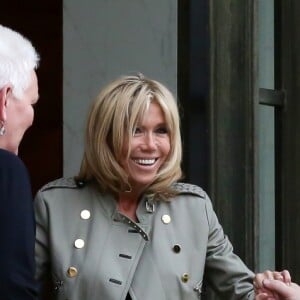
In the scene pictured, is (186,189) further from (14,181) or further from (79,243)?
(14,181)

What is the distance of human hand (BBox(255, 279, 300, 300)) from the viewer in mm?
2875

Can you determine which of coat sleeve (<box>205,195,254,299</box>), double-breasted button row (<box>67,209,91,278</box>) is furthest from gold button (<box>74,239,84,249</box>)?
coat sleeve (<box>205,195,254,299</box>)

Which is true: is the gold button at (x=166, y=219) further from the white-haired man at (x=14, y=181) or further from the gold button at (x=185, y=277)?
the white-haired man at (x=14, y=181)

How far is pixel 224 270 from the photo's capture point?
3.09 metres

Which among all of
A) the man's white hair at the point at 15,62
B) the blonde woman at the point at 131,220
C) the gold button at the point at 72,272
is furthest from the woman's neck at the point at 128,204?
the man's white hair at the point at 15,62

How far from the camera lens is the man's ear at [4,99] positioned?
261 cm

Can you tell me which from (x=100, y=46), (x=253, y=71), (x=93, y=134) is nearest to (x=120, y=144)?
(x=93, y=134)

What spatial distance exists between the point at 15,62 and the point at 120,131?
1.51 feet

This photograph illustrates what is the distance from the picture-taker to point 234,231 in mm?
4023

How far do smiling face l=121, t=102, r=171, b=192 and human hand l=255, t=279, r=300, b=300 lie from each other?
47 centimetres

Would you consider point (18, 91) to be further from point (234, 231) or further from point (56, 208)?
point (234, 231)

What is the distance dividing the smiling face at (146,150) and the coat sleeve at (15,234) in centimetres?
55

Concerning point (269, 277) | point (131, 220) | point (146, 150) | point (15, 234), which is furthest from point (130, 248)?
point (15, 234)

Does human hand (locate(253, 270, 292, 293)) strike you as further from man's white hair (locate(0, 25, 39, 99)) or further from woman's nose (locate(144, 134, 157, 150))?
man's white hair (locate(0, 25, 39, 99))
